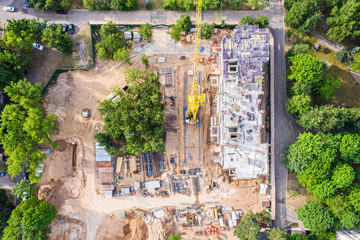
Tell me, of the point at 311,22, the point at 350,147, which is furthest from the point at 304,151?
the point at 311,22

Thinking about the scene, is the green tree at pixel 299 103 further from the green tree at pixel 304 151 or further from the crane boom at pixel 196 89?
the crane boom at pixel 196 89

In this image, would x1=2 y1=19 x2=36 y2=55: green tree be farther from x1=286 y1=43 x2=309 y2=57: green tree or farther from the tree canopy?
x1=286 y1=43 x2=309 y2=57: green tree

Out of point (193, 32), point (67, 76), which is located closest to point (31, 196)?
point (67, 76)

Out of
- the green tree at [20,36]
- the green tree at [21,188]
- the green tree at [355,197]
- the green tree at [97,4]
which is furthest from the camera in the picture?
the green tree at [97,4]

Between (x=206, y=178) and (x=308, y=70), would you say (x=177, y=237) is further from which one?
Result: (x=308, y=70)

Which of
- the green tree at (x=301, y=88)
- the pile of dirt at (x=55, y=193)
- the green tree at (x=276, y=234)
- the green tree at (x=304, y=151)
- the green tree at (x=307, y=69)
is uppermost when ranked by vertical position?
the green tree at (x=307, y=69)

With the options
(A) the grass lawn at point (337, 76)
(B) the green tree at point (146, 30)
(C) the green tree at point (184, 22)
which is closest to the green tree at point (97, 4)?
(B) the green tree at point (146, 30)

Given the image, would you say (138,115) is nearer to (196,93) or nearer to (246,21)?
(196,93)

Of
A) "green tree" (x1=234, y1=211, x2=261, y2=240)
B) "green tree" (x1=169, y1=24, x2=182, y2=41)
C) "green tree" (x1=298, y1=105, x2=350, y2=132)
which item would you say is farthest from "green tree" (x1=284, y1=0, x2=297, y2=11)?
"green tree" (x1=234, y1=211, x2=261, y2=240)

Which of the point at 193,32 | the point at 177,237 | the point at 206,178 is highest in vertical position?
the point at 193,32
